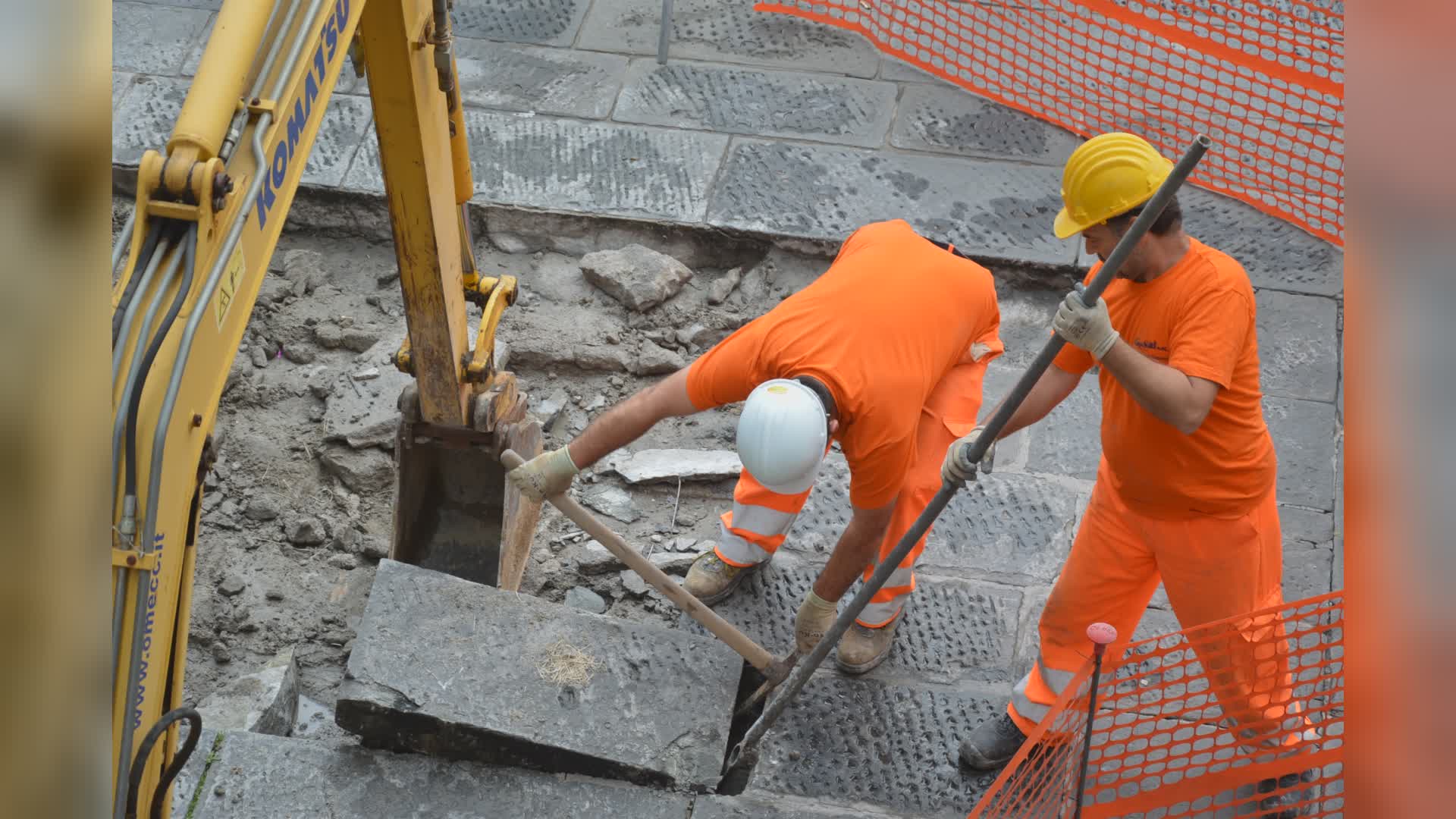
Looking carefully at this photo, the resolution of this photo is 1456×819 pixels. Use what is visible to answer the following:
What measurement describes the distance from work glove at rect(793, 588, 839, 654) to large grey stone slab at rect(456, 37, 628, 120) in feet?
12.0

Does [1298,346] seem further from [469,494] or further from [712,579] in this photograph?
[469,494]

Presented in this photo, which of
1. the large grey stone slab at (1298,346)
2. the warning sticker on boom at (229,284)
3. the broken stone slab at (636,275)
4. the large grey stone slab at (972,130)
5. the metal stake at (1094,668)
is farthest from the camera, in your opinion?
the large grey stone slab at (972,130)

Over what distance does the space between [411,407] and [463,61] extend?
142 inches

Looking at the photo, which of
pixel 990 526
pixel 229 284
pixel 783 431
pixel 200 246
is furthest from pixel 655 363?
pixel 200 246

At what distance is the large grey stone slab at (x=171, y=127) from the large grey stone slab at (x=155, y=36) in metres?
0.14

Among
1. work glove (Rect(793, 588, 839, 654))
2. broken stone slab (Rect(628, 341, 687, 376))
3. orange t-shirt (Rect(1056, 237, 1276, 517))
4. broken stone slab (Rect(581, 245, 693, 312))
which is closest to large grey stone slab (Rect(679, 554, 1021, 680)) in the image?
work glove (Rect(793, 588, 839, 654))

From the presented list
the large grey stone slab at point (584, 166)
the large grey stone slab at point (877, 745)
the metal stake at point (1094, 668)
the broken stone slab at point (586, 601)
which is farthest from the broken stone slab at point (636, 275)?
the metal stake at point (1094, 668)

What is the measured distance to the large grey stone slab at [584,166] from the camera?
682 centimetres

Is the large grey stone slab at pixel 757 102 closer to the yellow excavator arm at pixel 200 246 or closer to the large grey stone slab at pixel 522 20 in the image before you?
the large grey stone slab at pixel 522 20

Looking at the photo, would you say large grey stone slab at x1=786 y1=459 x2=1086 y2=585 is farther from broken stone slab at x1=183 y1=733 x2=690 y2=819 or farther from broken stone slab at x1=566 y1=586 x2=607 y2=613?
broken stone slab at x1=183 y1=733 x2=690 y2=819

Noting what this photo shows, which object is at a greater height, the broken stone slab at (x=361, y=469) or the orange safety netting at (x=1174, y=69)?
the orange safety netting at (x=1174, y=69)
